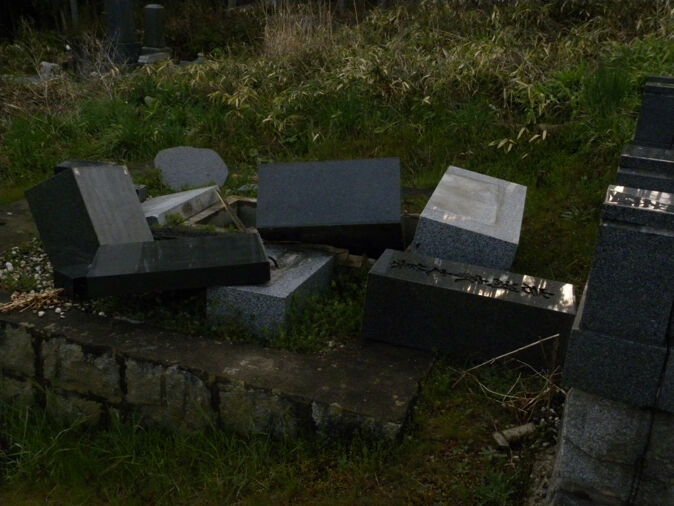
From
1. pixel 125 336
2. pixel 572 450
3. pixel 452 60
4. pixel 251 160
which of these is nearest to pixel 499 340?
pixel 572 450

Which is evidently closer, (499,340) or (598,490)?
(598,490)

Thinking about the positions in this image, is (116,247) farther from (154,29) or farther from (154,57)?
(154,29)

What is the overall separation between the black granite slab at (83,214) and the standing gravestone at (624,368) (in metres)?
2.50

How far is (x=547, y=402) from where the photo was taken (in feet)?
10.2

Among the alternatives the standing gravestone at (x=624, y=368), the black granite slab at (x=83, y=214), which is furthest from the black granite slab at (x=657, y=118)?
the black granite slab at (x=83, y=214)

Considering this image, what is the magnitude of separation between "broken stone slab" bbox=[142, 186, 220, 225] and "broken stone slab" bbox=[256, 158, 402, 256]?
18.8 inches

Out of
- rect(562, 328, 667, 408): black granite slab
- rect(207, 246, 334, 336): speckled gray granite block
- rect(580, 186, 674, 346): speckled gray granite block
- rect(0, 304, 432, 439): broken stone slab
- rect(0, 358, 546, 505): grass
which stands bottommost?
rect(0, 358, 546, 505): grass

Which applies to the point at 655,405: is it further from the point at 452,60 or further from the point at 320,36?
the point at 320,36

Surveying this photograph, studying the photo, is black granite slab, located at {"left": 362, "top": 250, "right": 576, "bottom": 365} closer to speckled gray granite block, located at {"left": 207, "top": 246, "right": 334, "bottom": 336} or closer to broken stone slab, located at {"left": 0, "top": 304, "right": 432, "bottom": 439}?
broken stone slab, located at {"left": 0, "top": 304, "right": 432, "bottom": 439}

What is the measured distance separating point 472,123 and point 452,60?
46.9 inches

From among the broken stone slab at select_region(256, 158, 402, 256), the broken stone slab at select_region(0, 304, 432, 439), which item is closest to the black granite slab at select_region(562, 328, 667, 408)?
the broken stone slab at select_region(0, 304, 432, 439)

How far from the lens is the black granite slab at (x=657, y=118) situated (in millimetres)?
4109

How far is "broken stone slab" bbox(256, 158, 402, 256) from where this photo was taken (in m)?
3.95

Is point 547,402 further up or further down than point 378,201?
further down
